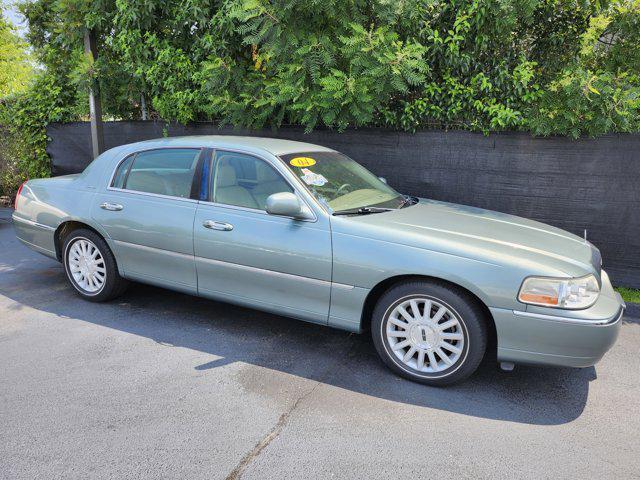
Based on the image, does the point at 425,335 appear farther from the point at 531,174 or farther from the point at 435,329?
the point at 531,174

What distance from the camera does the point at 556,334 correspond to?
3035mm

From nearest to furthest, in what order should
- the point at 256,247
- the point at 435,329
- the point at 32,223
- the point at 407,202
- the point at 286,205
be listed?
the point at 435,329 → the point at 286,205 → the point at 256,247 → the point at 407,202 → the point at 32,223

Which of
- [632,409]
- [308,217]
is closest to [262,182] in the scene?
[308,217]

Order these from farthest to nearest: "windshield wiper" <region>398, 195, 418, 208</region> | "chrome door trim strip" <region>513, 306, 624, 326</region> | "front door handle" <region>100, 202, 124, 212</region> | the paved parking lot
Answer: "front door handle" <region>100, 202, 124, 212</region> → "windshield wiper" <region>398, 195, 418, 208</region> → "chrome door trim strip" <region>513, 306, 624, 326</region> → the paved parking lot

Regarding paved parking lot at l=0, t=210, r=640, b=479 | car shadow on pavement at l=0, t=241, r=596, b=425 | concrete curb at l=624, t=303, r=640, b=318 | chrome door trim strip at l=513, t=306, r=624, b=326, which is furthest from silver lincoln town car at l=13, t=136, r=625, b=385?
concrete curb at l=624, t=303, r=640, b=318

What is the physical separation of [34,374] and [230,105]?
4.58 m

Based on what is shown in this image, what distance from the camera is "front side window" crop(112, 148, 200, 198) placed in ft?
14.1

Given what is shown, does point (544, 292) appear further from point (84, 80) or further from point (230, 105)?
point (84, 80)

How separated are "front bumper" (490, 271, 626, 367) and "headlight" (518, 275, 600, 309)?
4cm

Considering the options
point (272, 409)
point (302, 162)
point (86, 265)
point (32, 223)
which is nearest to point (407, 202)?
point (302, 162)

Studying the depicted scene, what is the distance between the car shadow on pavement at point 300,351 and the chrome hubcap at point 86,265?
0.20 metres

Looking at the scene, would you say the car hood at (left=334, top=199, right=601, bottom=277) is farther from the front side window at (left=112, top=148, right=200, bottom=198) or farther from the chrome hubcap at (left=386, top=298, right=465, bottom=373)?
the front side window at (left=112, top=148, right=200, bottom=198)

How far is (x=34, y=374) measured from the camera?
344 cm

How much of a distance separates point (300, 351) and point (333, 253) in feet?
2.94
